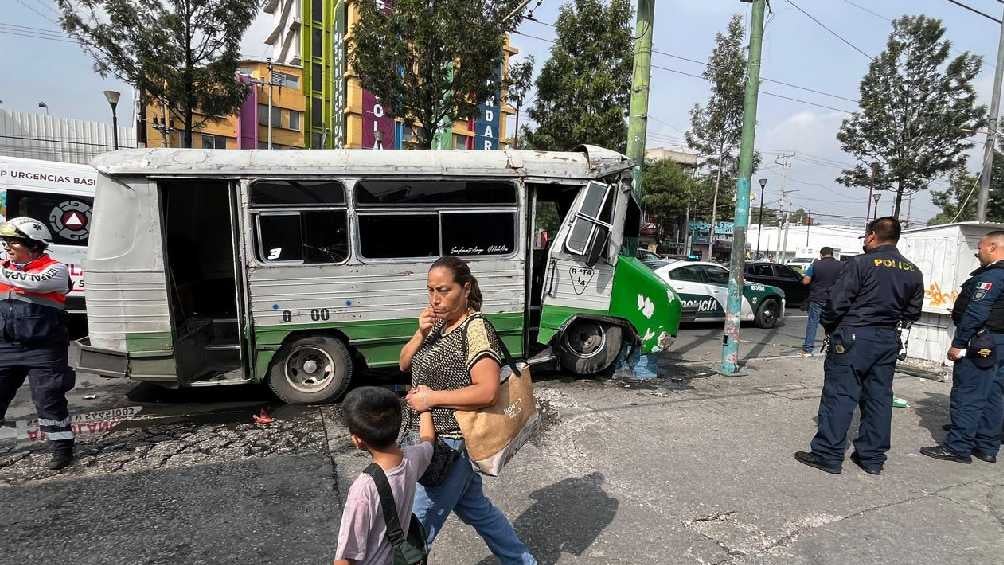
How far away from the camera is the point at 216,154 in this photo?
540cm

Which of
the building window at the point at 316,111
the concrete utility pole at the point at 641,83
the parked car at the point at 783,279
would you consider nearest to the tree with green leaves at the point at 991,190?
the parked car at the point at 783,279

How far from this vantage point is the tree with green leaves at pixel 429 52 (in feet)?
30.0

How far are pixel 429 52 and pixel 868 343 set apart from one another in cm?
792

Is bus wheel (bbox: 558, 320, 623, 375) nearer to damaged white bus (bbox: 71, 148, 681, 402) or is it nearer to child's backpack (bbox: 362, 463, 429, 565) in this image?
damaged white bus (bbox: 71, 148, 681, 402)

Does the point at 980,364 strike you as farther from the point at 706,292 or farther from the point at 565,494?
the point at 706,292

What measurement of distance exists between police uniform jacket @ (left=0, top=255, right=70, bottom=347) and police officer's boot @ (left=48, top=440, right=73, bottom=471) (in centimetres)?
74

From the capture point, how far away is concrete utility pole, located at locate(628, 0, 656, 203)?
24.4ft

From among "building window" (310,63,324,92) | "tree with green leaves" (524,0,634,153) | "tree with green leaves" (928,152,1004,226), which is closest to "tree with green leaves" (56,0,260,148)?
"tree with green leaves" (524,0,634,153)

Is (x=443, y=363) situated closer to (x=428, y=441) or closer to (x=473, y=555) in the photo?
(x=428, y=441)

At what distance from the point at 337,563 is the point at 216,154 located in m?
4.75

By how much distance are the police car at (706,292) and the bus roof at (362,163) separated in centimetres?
577

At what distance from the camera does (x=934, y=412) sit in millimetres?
6000

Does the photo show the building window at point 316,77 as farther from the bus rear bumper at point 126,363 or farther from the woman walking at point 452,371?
the woman walking at point 452,371

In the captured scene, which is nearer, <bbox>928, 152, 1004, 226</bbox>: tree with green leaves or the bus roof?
the bus roof
